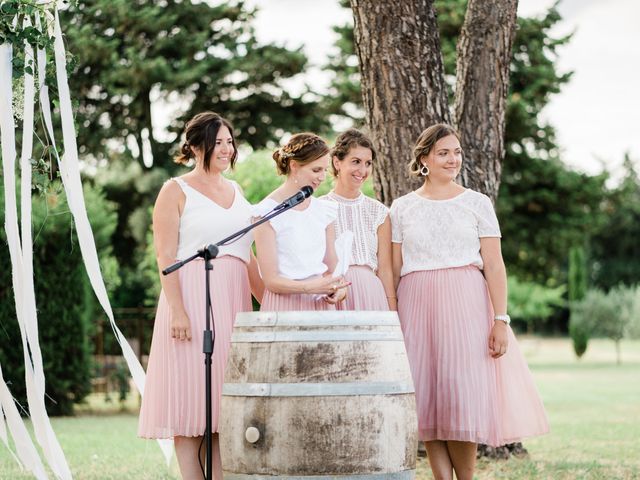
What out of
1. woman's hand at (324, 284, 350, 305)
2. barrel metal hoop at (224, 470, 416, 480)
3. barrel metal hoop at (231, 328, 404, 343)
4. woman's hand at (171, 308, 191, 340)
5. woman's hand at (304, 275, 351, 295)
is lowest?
barrel metal hoop at (224, 470, 416, 480)

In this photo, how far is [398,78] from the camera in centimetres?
692

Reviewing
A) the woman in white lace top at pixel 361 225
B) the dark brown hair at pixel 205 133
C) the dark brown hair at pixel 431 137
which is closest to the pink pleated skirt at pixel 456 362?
the woman in white lace top at pixel 361 225

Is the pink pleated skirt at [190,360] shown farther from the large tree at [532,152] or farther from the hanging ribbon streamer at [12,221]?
the large tree at [532,152]

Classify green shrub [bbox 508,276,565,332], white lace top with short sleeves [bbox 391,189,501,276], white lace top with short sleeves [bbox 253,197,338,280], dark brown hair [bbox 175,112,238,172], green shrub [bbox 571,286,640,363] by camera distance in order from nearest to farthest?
white lace top with short sleeves [bbox 253,197,338,280]
dark brown hair [bbox 175,112,238,172]
white lace top with short sleeves [bbox 391,189,501,276]
green shrub [bbox 571,286,640,363]
green shrub [bbox 508,276,565,332]

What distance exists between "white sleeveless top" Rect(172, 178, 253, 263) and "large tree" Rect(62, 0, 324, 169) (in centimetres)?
1972

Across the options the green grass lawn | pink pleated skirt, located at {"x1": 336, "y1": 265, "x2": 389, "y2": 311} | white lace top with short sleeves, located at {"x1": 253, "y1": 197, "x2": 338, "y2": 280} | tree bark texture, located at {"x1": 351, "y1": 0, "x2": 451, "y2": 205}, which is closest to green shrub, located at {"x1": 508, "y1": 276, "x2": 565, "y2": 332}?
the green grass lawn

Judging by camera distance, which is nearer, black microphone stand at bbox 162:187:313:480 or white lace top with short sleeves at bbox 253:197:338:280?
black microphone stand at bbox 162:187:313:480

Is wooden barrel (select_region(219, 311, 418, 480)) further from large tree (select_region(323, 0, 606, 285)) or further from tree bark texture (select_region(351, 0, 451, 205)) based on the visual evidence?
large tree (select_region(323, 0, 606, 285))

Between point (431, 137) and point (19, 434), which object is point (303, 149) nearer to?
point (431, 137)

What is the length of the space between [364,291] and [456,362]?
0.58 m

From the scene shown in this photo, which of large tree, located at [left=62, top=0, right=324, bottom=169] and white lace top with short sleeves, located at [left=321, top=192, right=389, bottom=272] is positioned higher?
large tree, located at [left=62, top=0, right=324, bottom=169]

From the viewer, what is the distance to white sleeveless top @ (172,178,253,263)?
15.4ft

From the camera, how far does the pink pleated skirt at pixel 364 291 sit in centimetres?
479

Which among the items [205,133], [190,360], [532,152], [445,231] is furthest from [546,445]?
[532,152]
